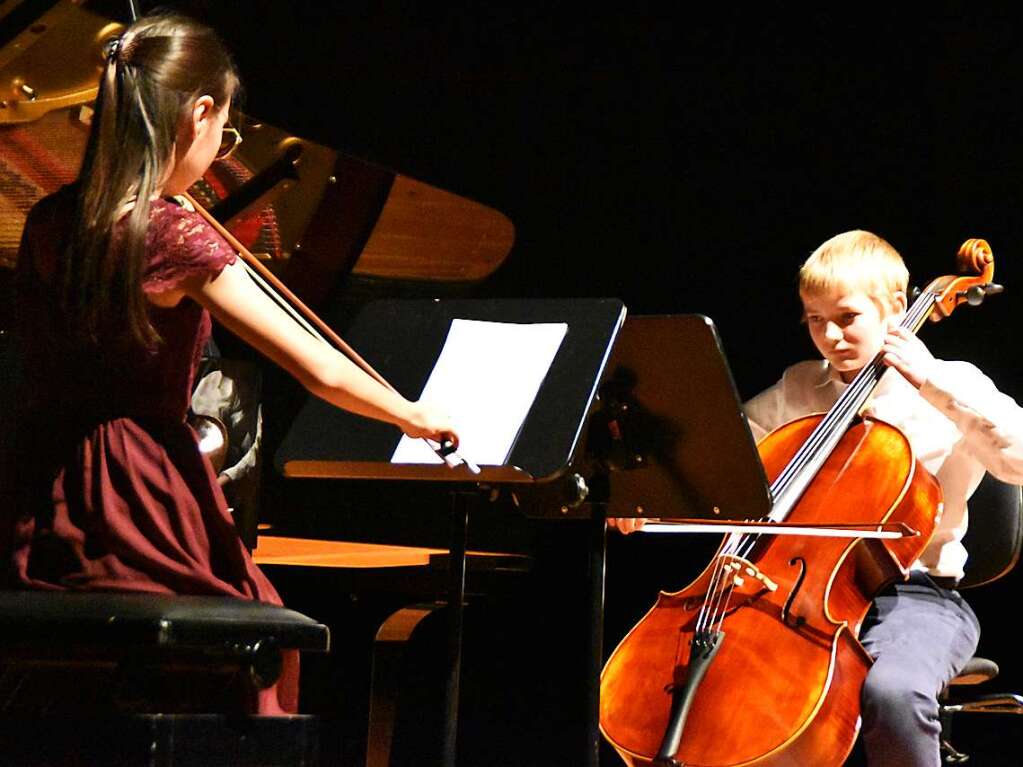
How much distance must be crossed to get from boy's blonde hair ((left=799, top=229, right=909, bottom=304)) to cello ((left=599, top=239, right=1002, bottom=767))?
0.20 metres

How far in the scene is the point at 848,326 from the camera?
8.11 ft

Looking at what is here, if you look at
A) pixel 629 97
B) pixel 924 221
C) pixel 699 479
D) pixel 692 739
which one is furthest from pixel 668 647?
pixel 629 97

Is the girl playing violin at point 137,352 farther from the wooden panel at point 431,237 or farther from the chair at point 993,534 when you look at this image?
the wooden panel at point 431,237

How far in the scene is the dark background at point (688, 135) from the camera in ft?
10.2

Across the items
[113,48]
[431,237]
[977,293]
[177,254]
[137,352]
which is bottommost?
[431,237]

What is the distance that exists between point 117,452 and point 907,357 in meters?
1.29

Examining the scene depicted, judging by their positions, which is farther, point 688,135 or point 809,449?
point 688,135

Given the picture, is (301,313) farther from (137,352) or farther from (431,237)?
(431,237)

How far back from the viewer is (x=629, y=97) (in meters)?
3.45

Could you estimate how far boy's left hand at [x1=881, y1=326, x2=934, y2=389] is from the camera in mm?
2289

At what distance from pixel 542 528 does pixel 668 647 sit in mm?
1042

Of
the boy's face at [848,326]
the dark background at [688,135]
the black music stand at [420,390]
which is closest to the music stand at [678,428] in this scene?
the black music stand at [420,390]

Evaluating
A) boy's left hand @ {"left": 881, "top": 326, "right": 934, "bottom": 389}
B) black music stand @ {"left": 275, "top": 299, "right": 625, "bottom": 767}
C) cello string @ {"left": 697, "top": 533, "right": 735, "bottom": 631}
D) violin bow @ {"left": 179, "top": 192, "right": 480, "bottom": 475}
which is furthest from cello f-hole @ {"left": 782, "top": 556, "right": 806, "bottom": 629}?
violin bow @ {"left": 179, "top": 192, "right": 480, "bottom": 475}

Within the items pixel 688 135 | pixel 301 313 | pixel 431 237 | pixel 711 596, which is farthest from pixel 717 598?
pixel 688 135
